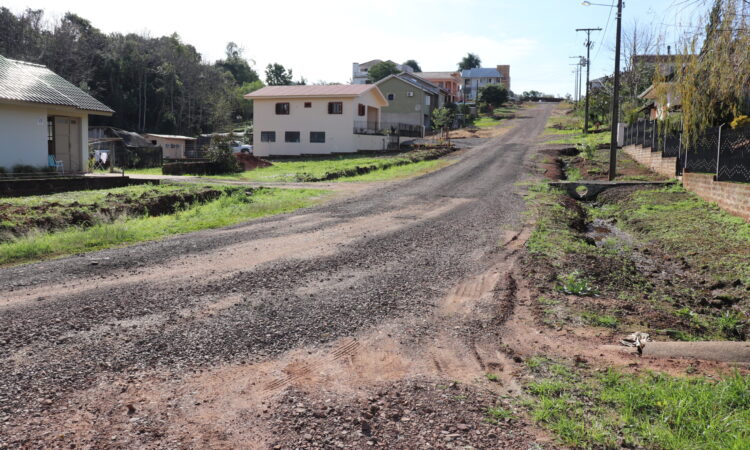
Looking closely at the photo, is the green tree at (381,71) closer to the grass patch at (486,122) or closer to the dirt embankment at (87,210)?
the grass patch at (486,122)

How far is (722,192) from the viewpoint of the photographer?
47.5 feet

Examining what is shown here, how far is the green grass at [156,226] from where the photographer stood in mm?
10266

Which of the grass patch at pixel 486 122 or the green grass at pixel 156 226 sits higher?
the grass patch at pixel 486 122

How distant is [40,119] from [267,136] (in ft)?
87.5

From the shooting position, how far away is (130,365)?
485cm

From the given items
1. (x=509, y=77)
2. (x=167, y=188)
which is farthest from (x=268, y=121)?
(x=509, y=77)

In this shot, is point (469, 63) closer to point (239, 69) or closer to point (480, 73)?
point (480, 73)

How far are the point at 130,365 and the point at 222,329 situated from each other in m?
1.08

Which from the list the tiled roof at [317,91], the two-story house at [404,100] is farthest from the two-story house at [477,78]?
the tiled roof at [317,91]

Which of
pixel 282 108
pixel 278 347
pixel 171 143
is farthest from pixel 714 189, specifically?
pixel 171 143

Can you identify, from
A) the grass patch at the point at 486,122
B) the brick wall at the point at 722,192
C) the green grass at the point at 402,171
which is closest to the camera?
the brick wall at the point at 722,192

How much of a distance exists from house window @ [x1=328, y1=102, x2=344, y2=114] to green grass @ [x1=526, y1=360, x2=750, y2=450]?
1687 inches

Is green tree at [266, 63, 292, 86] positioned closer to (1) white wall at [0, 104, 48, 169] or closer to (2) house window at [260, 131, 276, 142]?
(2) house window at [260, 131, 276, 142]

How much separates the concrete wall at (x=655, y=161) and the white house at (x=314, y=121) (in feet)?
73.5
